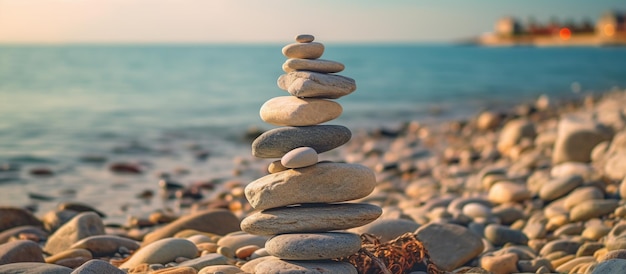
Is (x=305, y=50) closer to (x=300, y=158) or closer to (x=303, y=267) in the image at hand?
(x=300, y=158)

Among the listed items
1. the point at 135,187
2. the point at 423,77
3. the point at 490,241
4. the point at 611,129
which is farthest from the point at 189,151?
the point at 423,77

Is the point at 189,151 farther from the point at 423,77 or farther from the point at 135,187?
the point at 423,77

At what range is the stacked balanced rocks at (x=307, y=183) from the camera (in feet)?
15.7

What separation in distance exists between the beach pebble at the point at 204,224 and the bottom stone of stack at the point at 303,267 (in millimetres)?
2678

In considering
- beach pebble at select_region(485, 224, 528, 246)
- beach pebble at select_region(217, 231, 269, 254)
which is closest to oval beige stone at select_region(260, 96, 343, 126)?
beach pebble at select_region(217, 231, 269, 254)

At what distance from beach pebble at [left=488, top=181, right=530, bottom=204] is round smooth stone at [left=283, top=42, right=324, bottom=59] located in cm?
469

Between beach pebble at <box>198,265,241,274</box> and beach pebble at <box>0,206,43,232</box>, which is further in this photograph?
beach pebble at <box>0,206,43,232</box>

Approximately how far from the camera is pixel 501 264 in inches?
236

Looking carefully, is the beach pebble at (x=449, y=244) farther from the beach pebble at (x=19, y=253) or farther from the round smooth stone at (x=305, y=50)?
the beach pebble at (x=19, y=253)

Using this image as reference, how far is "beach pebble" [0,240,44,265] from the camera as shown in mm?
5836

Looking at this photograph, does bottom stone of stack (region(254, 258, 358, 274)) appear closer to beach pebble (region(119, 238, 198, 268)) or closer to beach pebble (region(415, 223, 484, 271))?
beach pebble (region(119, 238, 198, 268))

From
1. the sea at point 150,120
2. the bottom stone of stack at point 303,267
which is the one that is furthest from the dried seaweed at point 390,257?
the sea at point 150,120

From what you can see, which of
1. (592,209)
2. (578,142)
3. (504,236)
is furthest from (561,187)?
(578,142)

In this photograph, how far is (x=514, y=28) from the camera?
169875 millimetres
